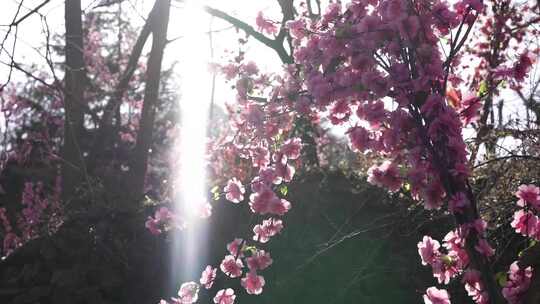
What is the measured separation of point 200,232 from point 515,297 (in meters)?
3.47

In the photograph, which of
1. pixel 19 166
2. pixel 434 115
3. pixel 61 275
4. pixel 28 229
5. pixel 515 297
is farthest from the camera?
pixel 19 166

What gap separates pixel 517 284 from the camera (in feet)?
7.40

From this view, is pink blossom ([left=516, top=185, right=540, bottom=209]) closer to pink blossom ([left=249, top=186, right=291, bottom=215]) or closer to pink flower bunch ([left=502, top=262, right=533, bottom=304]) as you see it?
pink flower bunch ([left=502, top=262, right=533, bottom=304])

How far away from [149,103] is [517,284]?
5.07 meters

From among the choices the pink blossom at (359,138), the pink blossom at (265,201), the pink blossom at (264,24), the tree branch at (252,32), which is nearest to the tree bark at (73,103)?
the tree branch at (252,32)

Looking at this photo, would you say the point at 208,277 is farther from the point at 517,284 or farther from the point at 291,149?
the point at 517,284

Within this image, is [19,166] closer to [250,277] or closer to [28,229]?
[28,229]

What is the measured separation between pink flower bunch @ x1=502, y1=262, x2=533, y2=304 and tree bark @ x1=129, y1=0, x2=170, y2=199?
491 centimetres

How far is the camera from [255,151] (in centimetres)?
283

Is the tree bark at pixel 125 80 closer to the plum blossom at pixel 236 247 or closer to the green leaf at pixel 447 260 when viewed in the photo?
the plum blossom at pixel 236 247

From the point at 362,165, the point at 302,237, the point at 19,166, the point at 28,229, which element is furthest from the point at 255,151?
the point at 19,166

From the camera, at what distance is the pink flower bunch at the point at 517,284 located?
2199 millimetres

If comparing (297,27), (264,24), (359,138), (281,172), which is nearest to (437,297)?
(359,138)

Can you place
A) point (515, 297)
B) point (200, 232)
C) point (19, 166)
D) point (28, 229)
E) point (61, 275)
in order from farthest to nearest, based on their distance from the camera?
1. point (19, 166)
2. point (28, 229)
3. point (200, 232)
4. point (61, 275)
5. point (515, 297)
